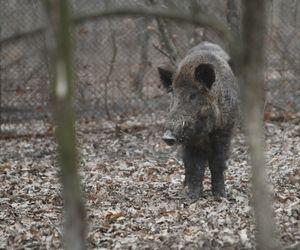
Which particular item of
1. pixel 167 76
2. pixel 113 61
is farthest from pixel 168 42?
pixel 167 76

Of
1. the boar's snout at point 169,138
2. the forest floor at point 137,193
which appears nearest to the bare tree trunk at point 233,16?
the forest floor at point 137,193

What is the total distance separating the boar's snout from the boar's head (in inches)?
0.6

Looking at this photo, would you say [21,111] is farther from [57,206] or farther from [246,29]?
[246,29]

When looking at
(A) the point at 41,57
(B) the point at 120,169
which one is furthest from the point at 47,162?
(A) the point at 41,57

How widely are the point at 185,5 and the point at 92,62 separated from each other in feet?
6.63

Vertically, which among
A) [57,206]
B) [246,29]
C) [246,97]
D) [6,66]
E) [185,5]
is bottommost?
[57,206]

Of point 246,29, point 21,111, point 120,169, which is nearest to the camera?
point 246,29

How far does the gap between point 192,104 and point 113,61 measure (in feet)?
18.0

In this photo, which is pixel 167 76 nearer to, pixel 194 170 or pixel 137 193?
pixel 194 170

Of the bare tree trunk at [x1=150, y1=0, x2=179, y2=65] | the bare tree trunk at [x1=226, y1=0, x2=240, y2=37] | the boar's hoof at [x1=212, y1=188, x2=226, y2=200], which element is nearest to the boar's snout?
the boar's hoof at [x1=212, y1=188, x2=226, y2=200]

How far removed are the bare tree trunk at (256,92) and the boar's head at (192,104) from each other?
10.2 ft

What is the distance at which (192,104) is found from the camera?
7148 millimetres

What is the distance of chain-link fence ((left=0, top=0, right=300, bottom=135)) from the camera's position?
12047mm

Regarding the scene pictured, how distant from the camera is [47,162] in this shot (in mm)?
10359
